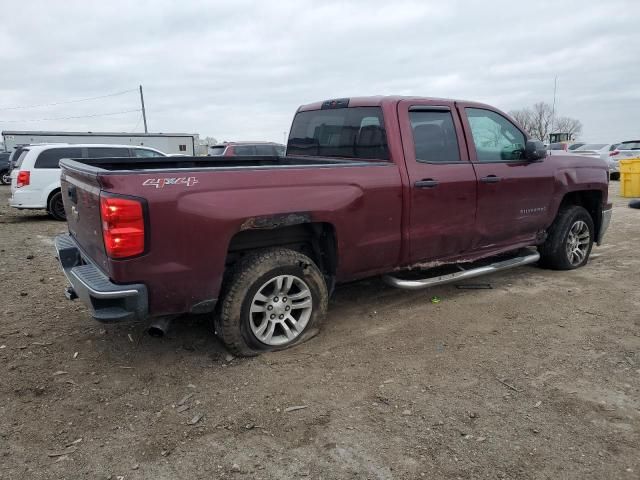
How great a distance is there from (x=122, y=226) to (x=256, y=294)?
3.42ft

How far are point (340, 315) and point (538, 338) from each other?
165 cm

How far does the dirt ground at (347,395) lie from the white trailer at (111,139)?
2522cm

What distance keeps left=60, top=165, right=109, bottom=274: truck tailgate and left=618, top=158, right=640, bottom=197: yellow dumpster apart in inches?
553

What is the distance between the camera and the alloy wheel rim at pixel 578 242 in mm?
5840

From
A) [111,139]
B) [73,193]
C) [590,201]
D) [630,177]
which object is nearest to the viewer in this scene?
[73,193]

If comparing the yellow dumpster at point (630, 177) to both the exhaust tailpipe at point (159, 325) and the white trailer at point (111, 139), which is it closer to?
the exhaust tailpipe at point (159, 325)

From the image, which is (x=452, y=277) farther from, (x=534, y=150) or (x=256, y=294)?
(x=256, y=294)

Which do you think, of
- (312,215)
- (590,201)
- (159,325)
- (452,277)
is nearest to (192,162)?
(312,215)

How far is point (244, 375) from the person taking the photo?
→ 341 centimetres

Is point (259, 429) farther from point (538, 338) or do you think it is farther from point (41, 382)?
point (538, 338)

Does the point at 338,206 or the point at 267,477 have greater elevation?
the point at 338,206

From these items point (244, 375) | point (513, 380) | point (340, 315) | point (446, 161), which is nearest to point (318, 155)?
point (446, 161)

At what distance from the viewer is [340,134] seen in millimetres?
4773

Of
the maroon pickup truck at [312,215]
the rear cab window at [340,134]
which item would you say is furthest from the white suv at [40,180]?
the maroon pickup truck at [312,215]
